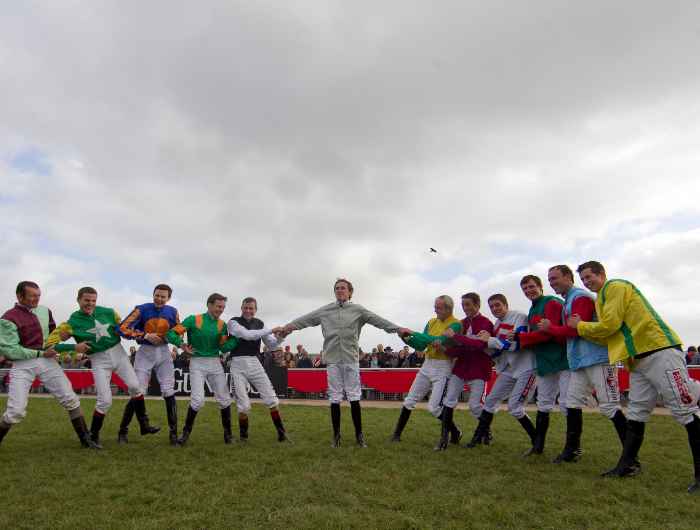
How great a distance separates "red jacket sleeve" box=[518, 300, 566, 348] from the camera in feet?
22.5

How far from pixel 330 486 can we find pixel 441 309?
3797 millimetres

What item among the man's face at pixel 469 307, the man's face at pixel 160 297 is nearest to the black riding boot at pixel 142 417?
the man's face at pixel 160 297

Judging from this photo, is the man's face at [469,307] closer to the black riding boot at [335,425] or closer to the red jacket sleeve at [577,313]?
the red jacket sleeve at [577,313]

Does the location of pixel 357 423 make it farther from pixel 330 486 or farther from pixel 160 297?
pixel 160 297

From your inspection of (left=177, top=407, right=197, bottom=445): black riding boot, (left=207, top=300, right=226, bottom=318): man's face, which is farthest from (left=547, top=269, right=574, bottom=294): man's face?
(left=177, top=407, right=197, bottom=445): black riding boot

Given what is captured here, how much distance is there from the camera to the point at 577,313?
21.8ft

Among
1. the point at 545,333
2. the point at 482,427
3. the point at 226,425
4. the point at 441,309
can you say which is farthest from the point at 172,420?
the point at 545,333

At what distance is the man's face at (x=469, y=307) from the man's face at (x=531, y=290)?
0.78 metres

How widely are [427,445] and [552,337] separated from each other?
253 centimetres

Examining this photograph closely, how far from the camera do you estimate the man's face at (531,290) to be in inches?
295

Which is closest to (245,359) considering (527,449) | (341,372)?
(341,372)

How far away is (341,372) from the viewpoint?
26.2 ft

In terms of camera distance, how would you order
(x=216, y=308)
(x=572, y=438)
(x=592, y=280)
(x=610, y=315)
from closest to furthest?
(x=610, y=315), (x=592, y=280), (x=572, y=438), (x=216, y=308)

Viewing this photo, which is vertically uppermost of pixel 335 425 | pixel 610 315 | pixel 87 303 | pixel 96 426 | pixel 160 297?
pixel 160 297
